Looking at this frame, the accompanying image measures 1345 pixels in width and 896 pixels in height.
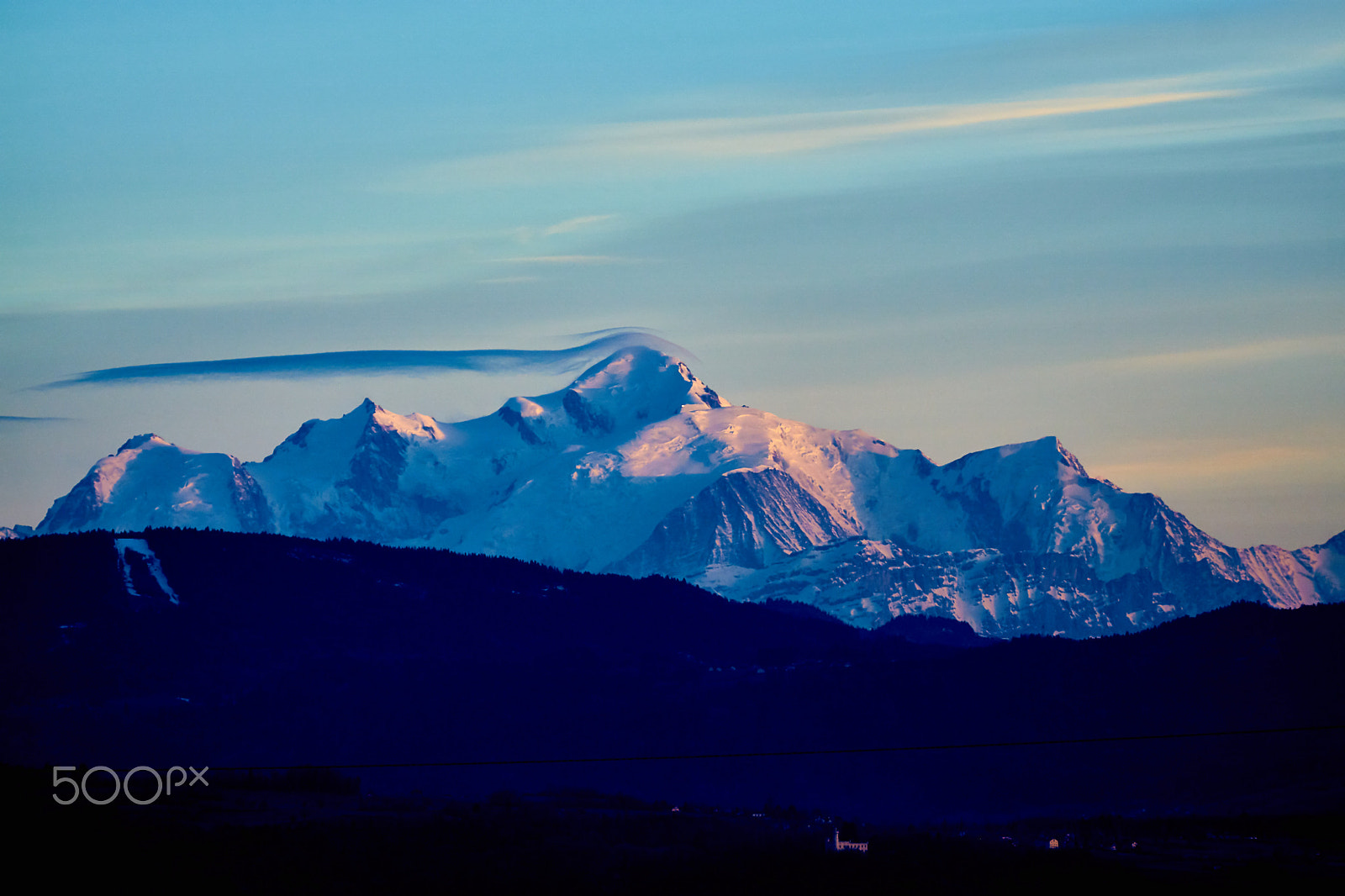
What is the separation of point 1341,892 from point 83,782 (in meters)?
110

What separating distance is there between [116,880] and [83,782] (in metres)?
9.05

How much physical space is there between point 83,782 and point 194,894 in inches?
571

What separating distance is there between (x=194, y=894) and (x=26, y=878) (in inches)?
555

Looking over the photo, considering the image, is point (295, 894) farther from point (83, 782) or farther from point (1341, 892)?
point (1341, 892)

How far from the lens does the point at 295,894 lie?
197m

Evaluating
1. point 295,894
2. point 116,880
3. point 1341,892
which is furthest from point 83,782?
point 1341,892

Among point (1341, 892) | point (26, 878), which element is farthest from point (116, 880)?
point (1341, 892)

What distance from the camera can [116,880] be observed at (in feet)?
648

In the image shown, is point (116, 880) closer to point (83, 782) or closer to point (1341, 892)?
point (83, 782)

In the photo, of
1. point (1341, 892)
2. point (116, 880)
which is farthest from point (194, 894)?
point (1341, 892)

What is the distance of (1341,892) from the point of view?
655ft

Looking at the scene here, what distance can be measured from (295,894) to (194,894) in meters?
8.49

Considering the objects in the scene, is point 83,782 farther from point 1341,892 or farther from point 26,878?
point 1341,892

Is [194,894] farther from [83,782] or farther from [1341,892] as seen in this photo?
[1341,892]
